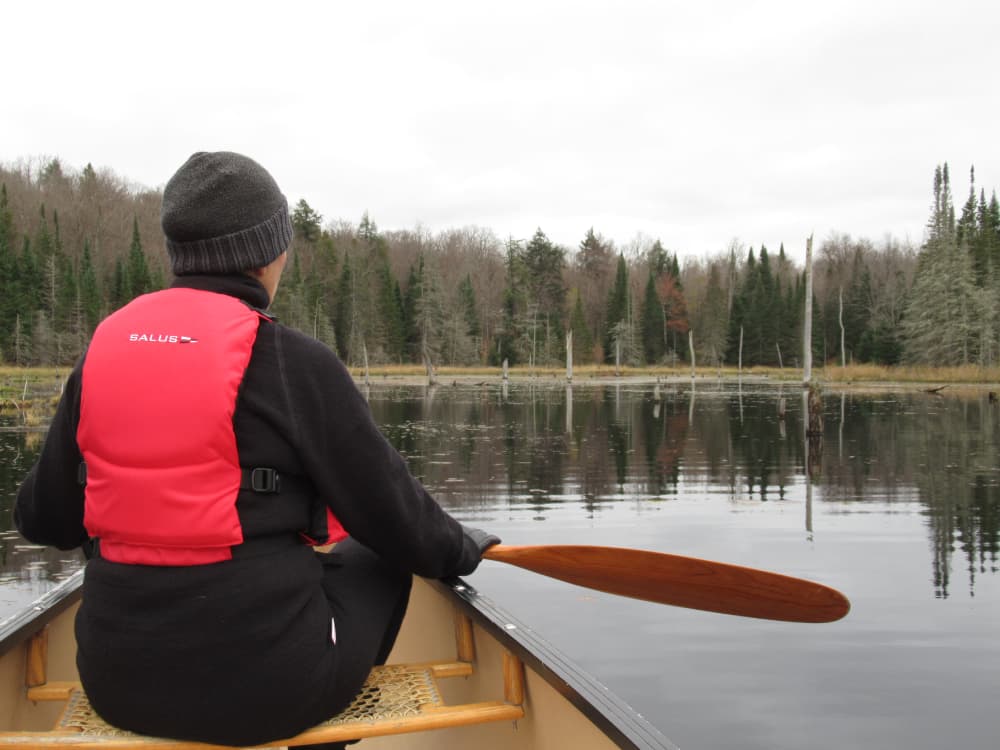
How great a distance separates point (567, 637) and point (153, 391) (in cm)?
444

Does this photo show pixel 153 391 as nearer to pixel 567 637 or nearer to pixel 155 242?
pixel 567 637

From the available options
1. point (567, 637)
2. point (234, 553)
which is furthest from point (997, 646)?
point (234, 553)

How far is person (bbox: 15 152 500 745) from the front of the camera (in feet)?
5.14

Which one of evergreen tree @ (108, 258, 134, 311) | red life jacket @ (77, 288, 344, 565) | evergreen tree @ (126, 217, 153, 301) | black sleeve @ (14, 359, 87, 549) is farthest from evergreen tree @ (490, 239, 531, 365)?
red life jacket @ (77, 288, 344, 565)

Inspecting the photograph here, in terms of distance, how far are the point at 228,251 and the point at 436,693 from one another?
128cm

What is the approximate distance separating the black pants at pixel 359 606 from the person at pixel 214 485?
0.04 metres

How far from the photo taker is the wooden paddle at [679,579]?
103 inches

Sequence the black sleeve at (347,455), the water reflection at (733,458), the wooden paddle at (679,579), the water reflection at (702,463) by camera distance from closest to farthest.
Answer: the black sleeve at (347,455), the wooden paddle at (679,579), the water reflection at (702,463), the water reflection at (733,458)

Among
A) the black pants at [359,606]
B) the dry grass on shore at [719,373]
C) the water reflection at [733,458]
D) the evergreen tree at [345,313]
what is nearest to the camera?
the black pants at [359,606]

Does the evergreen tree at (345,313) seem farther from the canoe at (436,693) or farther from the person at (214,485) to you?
the person at (214,485)

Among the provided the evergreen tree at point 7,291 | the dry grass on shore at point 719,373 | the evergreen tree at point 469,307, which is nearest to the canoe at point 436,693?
the dry grass on shore at point 719,373

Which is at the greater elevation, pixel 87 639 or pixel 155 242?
pixel 155 242

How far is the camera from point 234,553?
161 centimetres

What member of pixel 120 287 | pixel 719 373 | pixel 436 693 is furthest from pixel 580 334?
pixel 436 693
